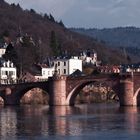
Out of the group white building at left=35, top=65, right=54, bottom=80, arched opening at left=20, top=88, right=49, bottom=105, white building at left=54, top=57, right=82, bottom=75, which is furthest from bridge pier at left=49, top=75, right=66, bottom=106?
white building at left=54, top=57, right=82, bottom=75

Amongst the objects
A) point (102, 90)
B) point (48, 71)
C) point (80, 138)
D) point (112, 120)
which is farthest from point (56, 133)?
point (48, 71)

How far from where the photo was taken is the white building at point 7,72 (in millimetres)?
139625

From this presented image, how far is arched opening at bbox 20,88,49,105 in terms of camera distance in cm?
13050

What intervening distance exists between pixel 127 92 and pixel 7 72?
4153 centimetres

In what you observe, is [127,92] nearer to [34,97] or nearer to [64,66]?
[34,97]

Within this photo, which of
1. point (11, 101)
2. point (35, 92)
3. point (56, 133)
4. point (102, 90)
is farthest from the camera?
point (102, 90)

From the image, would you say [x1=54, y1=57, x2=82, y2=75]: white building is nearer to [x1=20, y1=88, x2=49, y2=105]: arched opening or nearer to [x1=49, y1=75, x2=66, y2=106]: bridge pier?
[x1=20, y1=88, x2=49, y2=105]: arched opening

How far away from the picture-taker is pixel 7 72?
141250 millimetres

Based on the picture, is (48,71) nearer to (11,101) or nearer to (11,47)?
(11,47)

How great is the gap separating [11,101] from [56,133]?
61.3 metres

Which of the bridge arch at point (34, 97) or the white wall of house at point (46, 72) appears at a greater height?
the white wall of house at point (46, 72)

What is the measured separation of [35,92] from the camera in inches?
5197

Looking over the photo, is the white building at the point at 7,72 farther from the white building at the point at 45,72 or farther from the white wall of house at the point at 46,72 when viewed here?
the white wall of house at the point at 46,72

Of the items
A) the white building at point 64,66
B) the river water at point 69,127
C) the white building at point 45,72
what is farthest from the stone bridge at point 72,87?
the white building at point 64,66
